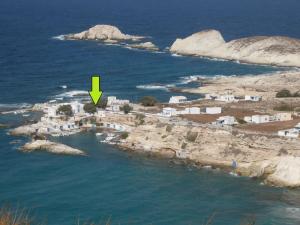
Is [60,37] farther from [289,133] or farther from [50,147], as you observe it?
[289,133]

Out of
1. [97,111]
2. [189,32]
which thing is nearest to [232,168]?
[97,111]

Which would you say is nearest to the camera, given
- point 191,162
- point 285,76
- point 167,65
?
point 191,162

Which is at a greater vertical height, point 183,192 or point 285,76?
point 285,76

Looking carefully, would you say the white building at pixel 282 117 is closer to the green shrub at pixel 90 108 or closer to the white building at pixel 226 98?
the white building at pixel 226 98

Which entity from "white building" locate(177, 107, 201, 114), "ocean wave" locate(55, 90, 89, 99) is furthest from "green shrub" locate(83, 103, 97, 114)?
"ocean wave" locate(55, 90, 89, 99)

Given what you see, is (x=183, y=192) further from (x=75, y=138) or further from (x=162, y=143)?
(x=75, y=138)

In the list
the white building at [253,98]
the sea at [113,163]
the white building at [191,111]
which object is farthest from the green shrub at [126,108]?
the white building at [253,98]

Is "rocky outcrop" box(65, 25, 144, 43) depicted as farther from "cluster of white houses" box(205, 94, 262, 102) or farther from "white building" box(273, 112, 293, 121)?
"white building" box(273, 112, 293, 121)
